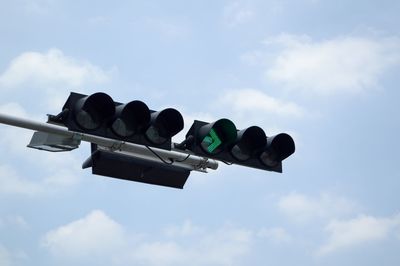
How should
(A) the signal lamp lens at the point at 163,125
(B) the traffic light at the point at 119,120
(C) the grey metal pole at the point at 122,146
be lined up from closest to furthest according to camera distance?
(C) the grey metal pole at the point at 122,146 < (B) the traffic light at the point at 119,120 < (A) the signal lamp lens at the point at 163,125

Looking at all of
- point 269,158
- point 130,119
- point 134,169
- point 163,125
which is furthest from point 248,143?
point 130,119

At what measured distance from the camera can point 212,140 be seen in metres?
9.55

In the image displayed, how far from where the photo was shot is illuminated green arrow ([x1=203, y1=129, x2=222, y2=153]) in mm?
9508

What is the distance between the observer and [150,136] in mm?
9078

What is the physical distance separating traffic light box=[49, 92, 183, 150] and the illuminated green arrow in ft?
1.66

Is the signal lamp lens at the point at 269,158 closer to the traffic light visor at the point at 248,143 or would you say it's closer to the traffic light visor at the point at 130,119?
the traffic light visor at the point at 248,143

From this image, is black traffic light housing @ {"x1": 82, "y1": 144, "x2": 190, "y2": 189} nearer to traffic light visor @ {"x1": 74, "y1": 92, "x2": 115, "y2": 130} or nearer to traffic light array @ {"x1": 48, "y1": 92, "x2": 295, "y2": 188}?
traffic light array @ {"x1": 48, "y1": 92, "x2": 295, "y2": 188}

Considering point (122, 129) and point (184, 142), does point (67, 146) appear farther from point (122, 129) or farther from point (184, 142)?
point (184, 142)

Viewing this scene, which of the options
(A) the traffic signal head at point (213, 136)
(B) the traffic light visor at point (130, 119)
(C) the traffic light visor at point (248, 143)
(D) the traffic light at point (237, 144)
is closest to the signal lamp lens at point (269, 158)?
(D) the traffic light at point (237, 144)

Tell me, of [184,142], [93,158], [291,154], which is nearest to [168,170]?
[184,142]

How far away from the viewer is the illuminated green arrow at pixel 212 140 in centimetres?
951

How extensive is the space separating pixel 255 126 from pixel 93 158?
2.14 meters

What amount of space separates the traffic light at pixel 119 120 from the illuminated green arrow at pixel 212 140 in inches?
19.9

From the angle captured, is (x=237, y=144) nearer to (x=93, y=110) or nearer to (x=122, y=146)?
(x=122, y=146)
